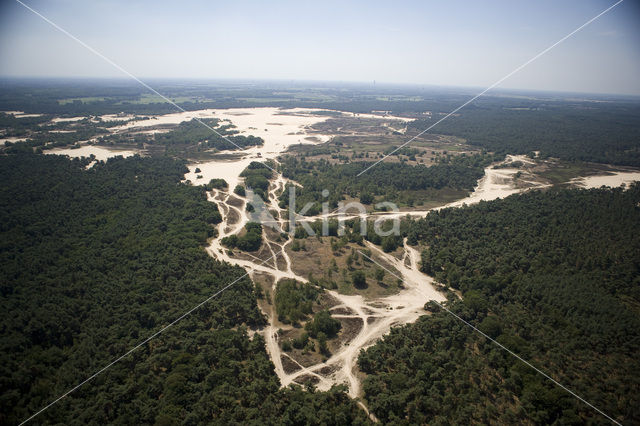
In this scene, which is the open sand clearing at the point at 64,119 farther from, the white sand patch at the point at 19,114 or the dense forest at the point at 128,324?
the dense forest at the point at 128,324

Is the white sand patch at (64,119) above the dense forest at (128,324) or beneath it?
above

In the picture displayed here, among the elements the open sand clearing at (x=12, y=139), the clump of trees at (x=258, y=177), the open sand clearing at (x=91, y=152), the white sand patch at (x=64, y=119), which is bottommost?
the clump of trees at (x=258, y=177)

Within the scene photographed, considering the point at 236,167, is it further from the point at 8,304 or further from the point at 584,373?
the point at 584,373

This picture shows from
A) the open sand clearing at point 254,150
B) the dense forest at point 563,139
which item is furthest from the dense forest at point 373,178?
the dense forest at point 563,139

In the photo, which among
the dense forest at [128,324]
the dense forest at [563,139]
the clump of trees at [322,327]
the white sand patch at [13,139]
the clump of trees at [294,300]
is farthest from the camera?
the dense forest at [563,139]

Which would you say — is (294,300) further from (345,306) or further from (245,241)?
(245,241)

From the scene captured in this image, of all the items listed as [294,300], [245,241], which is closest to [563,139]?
[245,241]
